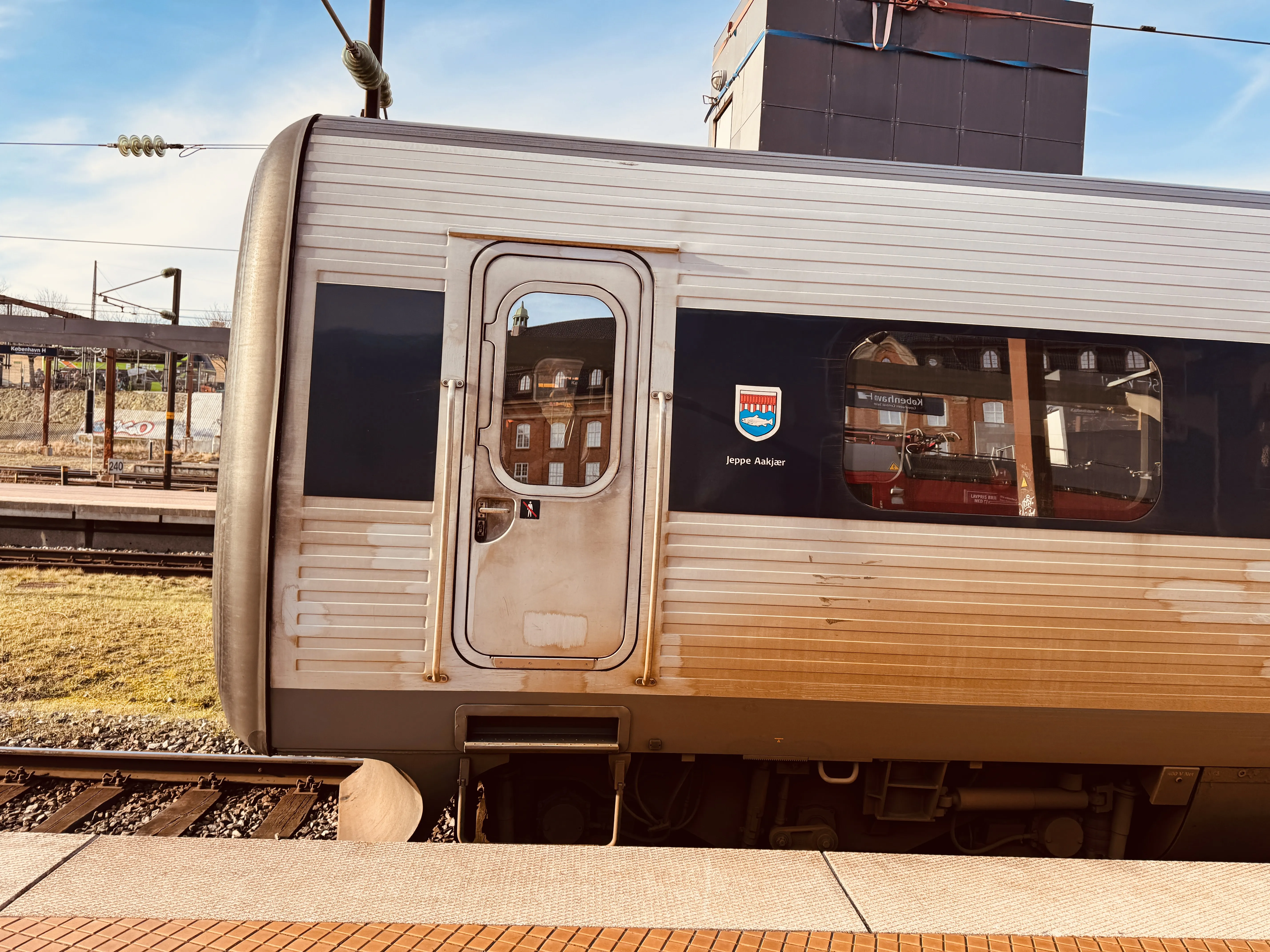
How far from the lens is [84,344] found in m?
16.9

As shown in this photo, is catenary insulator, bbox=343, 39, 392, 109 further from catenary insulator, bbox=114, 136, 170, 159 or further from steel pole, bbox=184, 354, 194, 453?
steel pole, bbox=184, 354, 194, 453

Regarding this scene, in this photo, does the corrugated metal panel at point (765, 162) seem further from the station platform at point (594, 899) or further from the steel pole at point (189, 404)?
the steel pole at point (189, 404)

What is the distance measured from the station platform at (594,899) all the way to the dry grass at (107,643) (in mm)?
3494

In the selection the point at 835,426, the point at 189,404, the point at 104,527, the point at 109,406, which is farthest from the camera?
the point at 189,404

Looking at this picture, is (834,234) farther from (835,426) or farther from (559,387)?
(559,387)

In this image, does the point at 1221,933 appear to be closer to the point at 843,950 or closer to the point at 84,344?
the point at 843,950

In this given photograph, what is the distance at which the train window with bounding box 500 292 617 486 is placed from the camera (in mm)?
3494

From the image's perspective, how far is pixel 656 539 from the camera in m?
3.48

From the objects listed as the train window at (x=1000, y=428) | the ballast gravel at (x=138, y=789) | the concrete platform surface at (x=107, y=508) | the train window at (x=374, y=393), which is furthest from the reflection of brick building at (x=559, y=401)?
the concrete platform surface at (x=107, y=508)

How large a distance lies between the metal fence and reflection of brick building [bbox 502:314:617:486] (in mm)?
22710

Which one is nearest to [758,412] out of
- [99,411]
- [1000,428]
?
[1000,428]

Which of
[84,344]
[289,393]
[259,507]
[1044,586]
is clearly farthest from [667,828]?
[84,344]

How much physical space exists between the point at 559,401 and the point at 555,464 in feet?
0.88

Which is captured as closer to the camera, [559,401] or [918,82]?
[559,401]
